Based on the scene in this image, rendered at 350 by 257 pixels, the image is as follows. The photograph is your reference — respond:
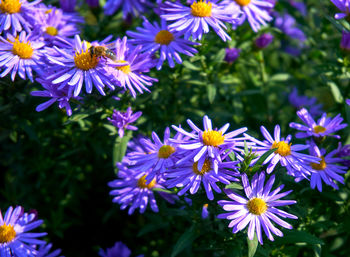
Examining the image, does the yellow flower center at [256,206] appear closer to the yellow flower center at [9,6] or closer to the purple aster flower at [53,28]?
the purple aster flower at [53,28]

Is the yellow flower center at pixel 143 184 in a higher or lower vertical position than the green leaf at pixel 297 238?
higher

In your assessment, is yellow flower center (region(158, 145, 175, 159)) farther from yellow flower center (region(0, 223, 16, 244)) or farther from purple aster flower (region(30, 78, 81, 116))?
yellow flower center (region(0, 223, 16, 244))

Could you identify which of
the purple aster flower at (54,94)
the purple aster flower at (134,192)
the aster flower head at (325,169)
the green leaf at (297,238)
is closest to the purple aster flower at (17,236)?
the purple aster flower at (134,192)

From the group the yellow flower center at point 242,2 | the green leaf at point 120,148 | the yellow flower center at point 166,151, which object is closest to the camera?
the yellow flower center at point 166,151

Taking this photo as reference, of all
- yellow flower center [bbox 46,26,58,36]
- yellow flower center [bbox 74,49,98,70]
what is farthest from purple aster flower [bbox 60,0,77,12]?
yellow flower center [bbox 74,49,98,70]

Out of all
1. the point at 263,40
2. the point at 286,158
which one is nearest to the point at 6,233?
the point at 286,158

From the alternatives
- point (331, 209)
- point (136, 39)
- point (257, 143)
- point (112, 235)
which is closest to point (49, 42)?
point (136, 39)

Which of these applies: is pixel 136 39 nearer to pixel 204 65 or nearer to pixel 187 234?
pixel 204 65
